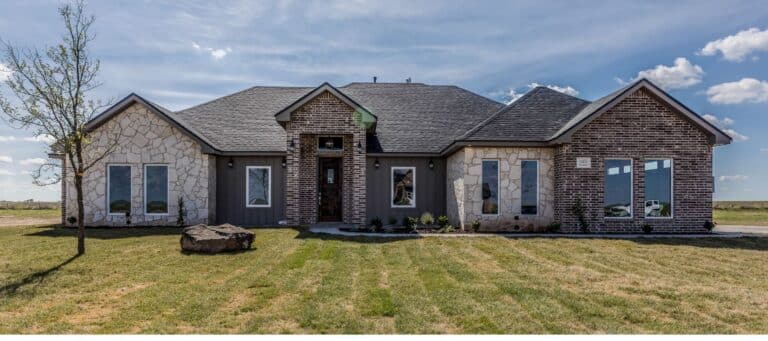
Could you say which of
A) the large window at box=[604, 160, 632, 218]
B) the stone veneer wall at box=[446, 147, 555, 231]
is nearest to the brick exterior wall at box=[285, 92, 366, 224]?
the stone veneer wall at box=[446, 147, 555, 231]

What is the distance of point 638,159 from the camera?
47.6ft

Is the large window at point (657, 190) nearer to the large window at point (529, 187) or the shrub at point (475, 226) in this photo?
the large window at point (529, 187)

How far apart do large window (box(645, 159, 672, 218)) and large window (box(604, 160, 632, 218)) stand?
1.86 ft

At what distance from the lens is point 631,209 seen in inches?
573

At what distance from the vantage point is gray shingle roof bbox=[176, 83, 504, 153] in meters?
17.3

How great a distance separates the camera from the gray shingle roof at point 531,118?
14.6 m

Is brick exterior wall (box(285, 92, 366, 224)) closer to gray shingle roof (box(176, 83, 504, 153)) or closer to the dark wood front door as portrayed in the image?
the dark wood front door

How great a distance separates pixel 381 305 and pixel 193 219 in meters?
12.0

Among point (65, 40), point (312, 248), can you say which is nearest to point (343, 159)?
point (312, 248)

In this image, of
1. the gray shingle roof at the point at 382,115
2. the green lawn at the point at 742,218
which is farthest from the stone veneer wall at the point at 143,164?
the green lawn at the point at 742,218

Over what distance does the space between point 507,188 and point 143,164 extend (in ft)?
39.9

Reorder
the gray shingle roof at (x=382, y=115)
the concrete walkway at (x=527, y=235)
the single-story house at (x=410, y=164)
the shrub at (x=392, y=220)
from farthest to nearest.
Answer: the gray shingle roof at (x=382, y=115) < the shrub at (x=392, y=220) < the single-story house at (x=410, y=164) < the concrete walkway at (x=527, y=235)

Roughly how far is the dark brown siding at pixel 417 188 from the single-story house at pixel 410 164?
0.04 m

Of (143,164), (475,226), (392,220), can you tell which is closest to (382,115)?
(392,220)
